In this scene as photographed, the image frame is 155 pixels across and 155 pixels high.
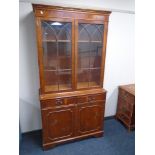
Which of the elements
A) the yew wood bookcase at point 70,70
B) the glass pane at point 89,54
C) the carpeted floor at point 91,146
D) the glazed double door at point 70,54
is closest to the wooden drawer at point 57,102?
the yew wood bookcase at point 70,70

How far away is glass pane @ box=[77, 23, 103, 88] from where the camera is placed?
2029mm

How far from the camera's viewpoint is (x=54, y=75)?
2072mm

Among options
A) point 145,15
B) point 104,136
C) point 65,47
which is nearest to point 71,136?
point 104,136

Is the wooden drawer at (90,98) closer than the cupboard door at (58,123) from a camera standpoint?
No

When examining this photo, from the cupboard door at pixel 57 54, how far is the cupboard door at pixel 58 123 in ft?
1.02

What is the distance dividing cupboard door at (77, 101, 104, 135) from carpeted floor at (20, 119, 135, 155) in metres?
0.20

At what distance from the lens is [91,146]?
2223 millimetres

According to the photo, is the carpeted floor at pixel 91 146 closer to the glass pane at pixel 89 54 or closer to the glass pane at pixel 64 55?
the glass pane at pixel 89 54

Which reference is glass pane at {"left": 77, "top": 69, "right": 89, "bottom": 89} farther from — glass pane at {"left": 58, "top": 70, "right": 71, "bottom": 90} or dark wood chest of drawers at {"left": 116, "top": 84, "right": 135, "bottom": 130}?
dark wood chest of drawers at {"left": 116, "top": 84, "right": 135, "bottom": 130}

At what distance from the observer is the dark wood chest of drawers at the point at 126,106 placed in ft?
8.15

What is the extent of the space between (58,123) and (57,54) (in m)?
0.99
